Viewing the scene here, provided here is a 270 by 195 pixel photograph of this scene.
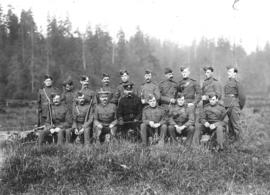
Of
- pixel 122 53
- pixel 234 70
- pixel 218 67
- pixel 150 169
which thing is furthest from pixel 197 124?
pixel 218 67

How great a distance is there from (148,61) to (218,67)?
22825 millimetres

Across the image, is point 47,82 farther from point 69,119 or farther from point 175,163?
point 175,163

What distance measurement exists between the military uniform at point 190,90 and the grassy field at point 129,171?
2.12 meters

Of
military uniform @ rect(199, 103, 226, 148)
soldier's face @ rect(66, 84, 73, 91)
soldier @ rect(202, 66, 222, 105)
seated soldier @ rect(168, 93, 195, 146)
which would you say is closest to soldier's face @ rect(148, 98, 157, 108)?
seated soldier @ rect(168, 93, 195, 146)

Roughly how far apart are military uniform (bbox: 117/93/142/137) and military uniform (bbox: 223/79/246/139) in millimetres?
2393

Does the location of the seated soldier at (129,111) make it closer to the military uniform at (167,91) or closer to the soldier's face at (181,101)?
the military uniform at (167,91)

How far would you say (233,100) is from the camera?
8.31 meters

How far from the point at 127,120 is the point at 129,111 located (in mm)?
249

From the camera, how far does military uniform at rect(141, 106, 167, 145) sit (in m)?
7.47

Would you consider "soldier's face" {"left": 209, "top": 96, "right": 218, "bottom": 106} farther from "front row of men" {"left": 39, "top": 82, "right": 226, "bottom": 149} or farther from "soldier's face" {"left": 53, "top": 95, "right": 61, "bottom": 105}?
"soldier's face" {"left": 53, "top": 95, "right": 61, "bottom": 105}

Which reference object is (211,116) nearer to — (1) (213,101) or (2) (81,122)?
(1) (213,101)

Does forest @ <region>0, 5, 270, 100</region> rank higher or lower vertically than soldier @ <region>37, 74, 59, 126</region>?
higher

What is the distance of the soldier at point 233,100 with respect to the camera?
8.19 m

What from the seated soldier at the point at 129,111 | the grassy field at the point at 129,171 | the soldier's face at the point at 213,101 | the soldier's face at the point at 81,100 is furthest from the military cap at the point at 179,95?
the soldier's face at the point at 81,100
